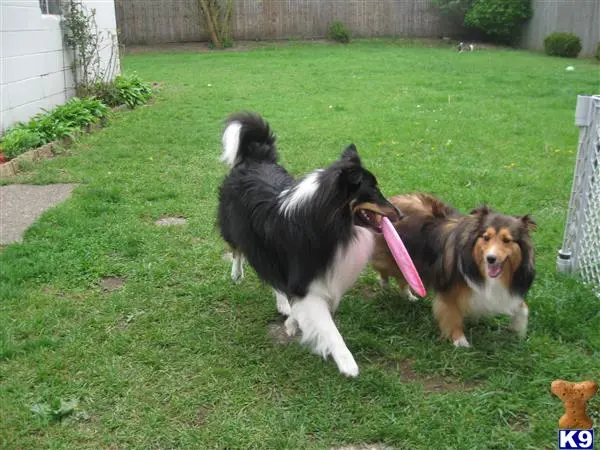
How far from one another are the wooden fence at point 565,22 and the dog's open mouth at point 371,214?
1810 centimetres

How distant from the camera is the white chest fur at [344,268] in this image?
10.4 feet

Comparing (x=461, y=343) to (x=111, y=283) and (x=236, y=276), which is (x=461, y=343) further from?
(x=111, y=283)

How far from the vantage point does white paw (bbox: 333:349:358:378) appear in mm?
3117

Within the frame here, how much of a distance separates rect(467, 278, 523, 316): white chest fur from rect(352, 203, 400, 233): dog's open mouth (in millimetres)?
628

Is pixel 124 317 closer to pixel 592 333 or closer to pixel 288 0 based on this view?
pixel 592 333

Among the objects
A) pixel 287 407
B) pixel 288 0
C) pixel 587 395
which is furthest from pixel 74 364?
pixel 288 0

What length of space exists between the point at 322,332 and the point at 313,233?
0.55m

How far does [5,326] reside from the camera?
359 centimetres

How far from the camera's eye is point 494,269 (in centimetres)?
313

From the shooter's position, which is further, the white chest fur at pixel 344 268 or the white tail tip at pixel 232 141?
the white tail tip at pixel 232 141

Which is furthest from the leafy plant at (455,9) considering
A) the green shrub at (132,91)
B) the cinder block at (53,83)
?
the cinder block at (53,83)

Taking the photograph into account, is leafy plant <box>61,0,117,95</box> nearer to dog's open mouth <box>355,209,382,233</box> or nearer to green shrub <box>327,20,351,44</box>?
dog's open mouth <box>355,209,382,233</box>

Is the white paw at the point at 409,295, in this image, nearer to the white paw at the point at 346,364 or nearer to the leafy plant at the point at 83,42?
the white paw at the point at 346,364

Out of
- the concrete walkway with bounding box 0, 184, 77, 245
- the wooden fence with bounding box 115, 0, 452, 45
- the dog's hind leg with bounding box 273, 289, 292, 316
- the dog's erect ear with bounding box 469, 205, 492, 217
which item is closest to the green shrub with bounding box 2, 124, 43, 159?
the concrete walkway with bounding box 0, 184, 77, 245
